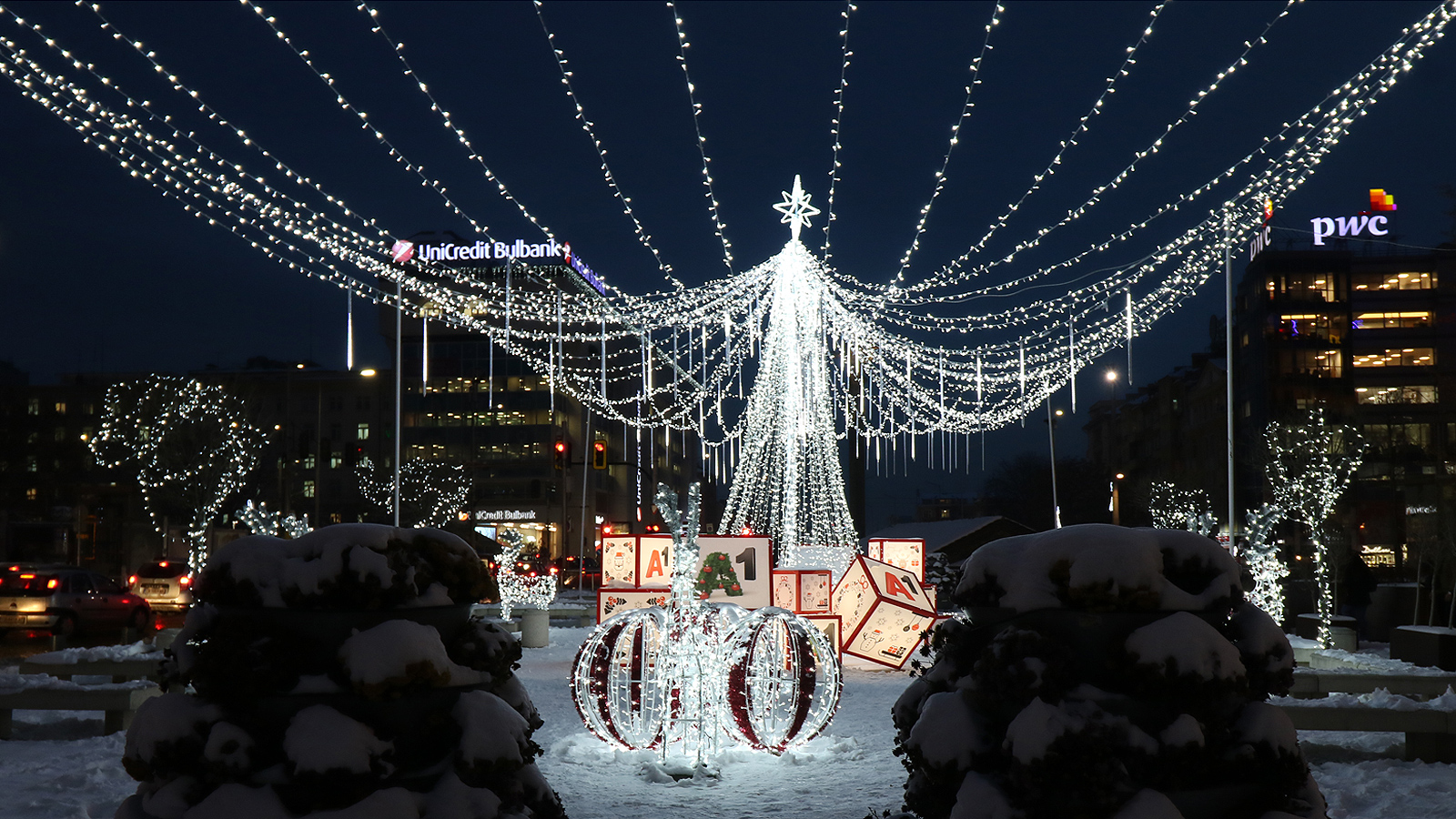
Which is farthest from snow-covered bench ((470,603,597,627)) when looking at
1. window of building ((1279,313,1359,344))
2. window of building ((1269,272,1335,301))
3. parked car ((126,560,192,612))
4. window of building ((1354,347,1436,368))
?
window of building ((1354,347,1436,368))

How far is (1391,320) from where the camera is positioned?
66250 mm

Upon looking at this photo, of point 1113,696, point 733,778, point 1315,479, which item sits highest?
point 1315,479

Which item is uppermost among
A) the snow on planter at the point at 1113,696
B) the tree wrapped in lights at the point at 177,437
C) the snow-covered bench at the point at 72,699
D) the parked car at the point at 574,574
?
the tree wrapped in lights at the point at 177,437

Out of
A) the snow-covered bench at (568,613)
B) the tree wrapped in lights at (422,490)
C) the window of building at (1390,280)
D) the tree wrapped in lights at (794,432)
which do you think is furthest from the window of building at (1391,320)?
the snow-covered bench at (568,613)

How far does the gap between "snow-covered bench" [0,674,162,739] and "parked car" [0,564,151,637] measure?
12.0 meters

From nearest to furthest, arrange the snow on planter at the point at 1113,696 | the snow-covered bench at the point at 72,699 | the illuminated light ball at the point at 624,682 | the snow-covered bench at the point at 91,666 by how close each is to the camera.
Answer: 1. the snow on planter at the point at 1113,696
2. the snow-covered bench at the point at 72,699
3. the illuminated light ball at the point at 624,682
4. the snow-covered bench at the point at 91,666

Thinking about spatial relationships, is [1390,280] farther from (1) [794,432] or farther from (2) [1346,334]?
(1) [794,432]

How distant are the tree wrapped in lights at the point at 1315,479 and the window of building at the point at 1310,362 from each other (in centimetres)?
3365

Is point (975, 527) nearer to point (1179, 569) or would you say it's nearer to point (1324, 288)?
point (1179, 569)

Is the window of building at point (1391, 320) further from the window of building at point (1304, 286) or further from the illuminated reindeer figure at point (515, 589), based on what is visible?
the illuminated reindeer figure at point (515, 589)

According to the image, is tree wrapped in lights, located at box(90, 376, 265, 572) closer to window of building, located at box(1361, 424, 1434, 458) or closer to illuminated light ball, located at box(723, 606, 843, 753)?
illuminated light ball, located at box(723, 606, 843, 753)

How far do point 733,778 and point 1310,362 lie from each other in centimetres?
6739

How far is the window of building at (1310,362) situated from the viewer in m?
65.6

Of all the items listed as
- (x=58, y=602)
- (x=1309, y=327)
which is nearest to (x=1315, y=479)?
(x=58, y=602)
